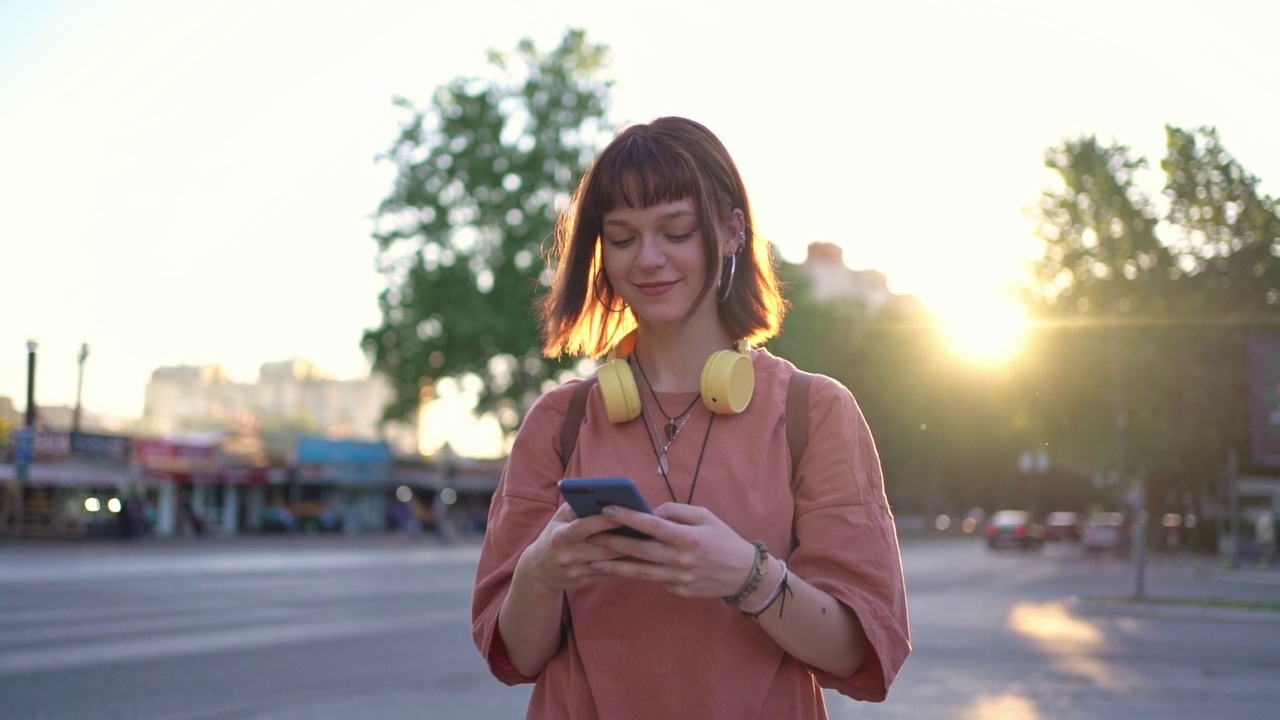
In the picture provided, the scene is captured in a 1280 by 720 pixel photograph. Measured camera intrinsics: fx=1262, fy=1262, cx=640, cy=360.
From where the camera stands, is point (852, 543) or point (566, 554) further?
point (852, 543)

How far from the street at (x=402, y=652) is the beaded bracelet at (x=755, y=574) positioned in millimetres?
7240

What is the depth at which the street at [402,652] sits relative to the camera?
912cm

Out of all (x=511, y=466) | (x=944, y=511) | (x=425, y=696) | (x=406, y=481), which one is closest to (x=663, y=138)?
(x=511, y=466)

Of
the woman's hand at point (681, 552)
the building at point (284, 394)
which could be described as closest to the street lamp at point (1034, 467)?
the woman's hand at point (681, 552)

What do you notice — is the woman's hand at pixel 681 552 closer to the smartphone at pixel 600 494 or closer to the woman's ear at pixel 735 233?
the smartphone at pixel 600 494

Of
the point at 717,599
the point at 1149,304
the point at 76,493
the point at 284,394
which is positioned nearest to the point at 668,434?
the point at 717,599

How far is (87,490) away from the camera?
4512 cm

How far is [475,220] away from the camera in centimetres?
4275

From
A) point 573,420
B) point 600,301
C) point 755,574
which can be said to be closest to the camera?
point 755,574

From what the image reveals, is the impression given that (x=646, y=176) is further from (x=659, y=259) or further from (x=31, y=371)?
(x=31, y=371)

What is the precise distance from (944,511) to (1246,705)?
283ft

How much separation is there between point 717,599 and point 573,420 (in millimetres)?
414

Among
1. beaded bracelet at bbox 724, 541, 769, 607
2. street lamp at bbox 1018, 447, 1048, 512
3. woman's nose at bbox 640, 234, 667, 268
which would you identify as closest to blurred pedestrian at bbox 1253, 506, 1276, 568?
street lamp at bbox 1018, 447, 1048, 512

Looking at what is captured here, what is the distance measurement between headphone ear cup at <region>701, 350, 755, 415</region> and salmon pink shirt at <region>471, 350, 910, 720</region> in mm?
44
